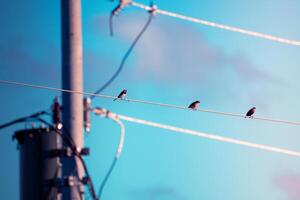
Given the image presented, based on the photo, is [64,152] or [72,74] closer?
[64,152]

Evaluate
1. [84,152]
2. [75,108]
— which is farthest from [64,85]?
[84,152]

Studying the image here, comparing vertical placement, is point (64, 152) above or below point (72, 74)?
below

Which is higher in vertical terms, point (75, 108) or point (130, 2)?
point (130, 2)

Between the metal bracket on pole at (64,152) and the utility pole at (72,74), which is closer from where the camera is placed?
the metal bracket on pole at (64,152)

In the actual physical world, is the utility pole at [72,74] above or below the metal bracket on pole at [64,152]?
above

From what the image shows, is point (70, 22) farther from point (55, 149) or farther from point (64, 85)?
point (55, 149)

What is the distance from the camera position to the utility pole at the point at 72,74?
173 feet

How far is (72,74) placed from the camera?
2084 inches

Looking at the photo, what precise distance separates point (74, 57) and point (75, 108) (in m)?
3.95

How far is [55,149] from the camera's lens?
174 ft

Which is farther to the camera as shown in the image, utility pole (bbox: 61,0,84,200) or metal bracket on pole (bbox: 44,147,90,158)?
utility pole (bbox: 61,0,84,200)

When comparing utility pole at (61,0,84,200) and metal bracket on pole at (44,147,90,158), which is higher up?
utility pole at (61,0,84,200)

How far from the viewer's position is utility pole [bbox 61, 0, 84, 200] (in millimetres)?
52688

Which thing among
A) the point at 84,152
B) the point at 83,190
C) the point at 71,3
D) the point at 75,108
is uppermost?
the point at 71,3
